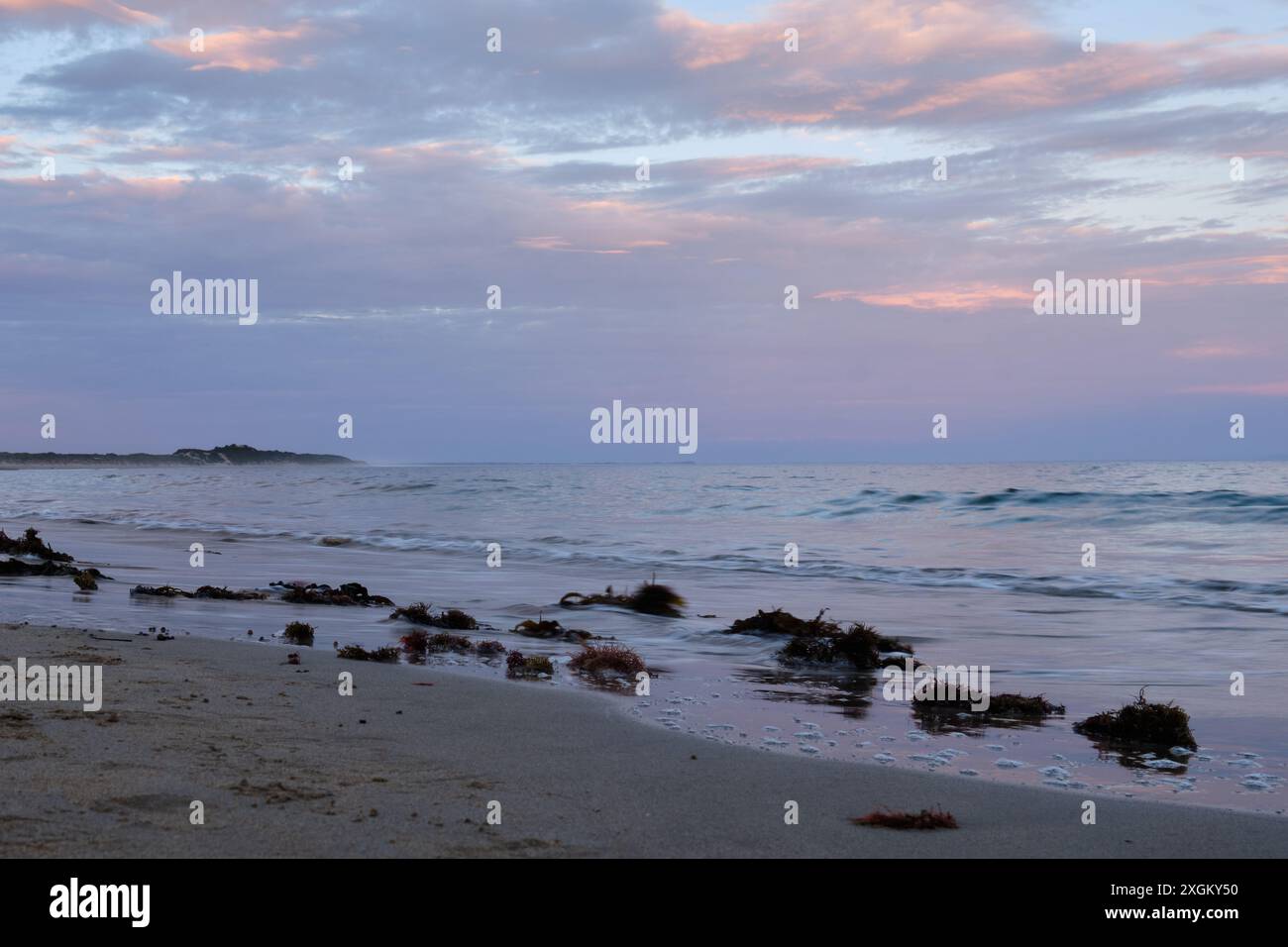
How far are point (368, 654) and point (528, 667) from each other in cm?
166

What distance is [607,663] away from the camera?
10664 millimetres

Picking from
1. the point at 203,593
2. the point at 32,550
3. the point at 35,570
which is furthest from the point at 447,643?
the point at 32,550

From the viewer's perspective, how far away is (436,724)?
286 inches

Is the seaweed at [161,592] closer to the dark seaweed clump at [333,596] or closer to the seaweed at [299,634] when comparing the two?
the dark seaweed clump at [333,596]

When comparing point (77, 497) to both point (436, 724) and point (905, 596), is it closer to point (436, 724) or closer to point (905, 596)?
point (905, 596)

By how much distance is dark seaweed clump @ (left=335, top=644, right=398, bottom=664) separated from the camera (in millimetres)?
10258

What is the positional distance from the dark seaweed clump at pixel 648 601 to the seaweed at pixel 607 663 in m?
4.75

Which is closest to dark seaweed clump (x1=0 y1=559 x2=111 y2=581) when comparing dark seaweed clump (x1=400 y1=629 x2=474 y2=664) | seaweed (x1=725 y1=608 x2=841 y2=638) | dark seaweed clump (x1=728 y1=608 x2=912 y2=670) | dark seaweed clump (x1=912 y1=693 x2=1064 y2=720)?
dark seaweed clump (x1=400 y1=629 x2=474 y2=664)

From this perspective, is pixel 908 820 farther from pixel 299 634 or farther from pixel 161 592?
pixel 161 592

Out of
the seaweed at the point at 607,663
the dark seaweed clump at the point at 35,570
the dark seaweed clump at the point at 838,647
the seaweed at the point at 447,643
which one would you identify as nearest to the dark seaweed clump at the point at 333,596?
the dark seaweed clump at the point at 35,570

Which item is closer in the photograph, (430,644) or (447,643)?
(430,644)
